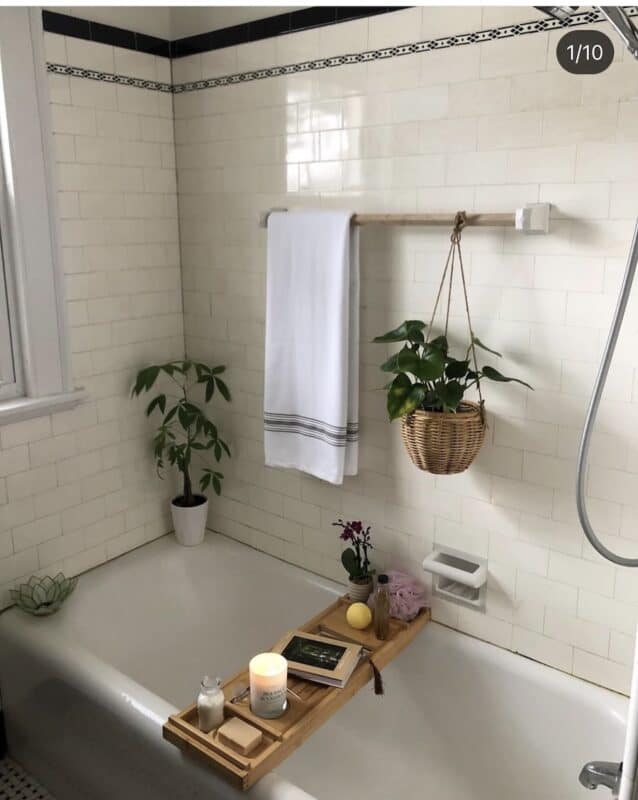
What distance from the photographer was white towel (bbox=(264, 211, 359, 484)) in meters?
2.19

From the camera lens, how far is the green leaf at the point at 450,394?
185 centimetres

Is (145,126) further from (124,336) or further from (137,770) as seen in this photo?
(137,770)

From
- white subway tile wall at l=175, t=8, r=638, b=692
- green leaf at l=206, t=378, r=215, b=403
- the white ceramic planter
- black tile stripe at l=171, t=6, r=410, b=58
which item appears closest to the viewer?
white subway tile wall at l=175, t=8, r=638, b=692

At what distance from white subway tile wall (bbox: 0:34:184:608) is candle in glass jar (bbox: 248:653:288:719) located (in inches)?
39.9

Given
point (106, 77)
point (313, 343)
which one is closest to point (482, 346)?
point (313, 343)

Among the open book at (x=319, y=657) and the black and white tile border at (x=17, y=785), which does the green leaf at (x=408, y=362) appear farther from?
the black and white tile border at (x=17, y=785)

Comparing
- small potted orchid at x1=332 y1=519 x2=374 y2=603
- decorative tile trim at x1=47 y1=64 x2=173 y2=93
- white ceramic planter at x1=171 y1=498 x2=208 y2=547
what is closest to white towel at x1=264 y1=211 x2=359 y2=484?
small potted orchid at x1=332 y1=519 x2=374 y2=603

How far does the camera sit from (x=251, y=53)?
2.39 m

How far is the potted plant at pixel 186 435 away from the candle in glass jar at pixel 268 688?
3.18 feet

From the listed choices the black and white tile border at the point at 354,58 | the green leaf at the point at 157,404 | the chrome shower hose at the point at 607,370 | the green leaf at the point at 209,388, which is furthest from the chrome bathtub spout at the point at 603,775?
the green leaf at the point at 157,404

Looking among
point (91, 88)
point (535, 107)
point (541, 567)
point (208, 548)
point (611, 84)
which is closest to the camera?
point (611, 84)

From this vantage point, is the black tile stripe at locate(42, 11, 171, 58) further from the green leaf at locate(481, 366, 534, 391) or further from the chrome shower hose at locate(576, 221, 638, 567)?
the chrome shower hose at locate(576, 221, 638, 567)

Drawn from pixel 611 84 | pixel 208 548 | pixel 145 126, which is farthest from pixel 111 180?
pixel 611 84

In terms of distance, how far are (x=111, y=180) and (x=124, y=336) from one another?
1.81 ft
